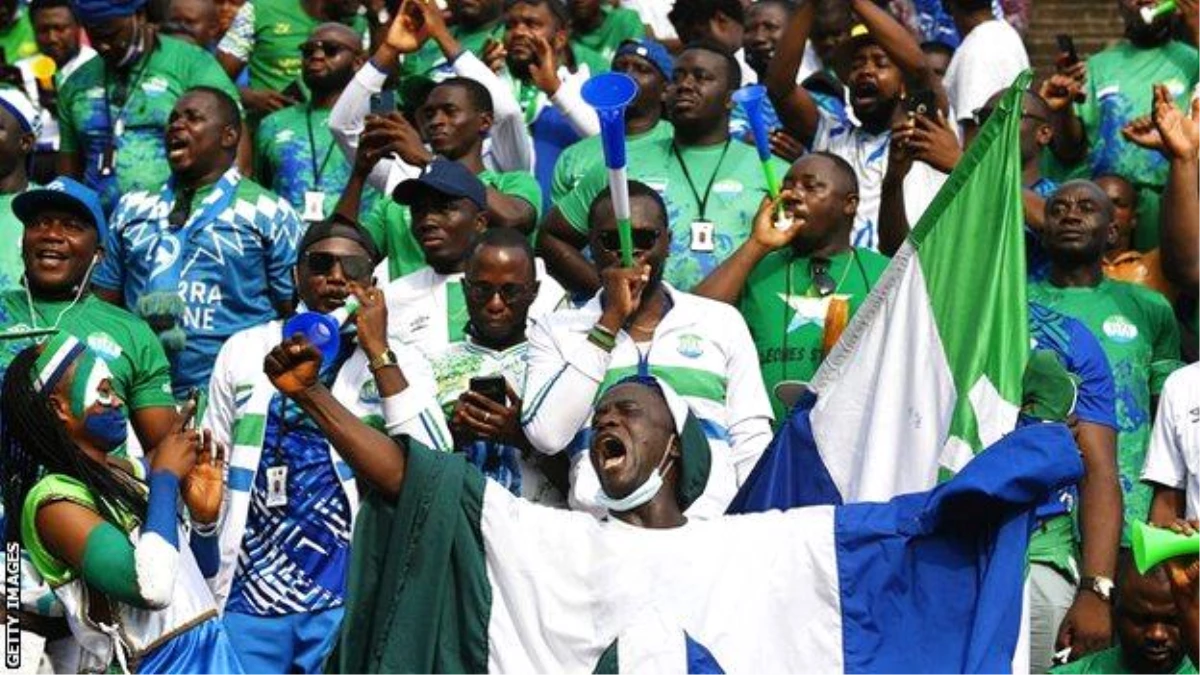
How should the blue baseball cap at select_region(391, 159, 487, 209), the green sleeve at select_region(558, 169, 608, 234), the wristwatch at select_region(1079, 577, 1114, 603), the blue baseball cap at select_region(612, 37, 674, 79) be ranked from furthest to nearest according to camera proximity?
the blue baseball cap at select_region(612, 37, 674, 79) < the green sleeve at select_region(558, 169, 608, 234) < the blue baseball cap at select_region(391, 159, 487, 209) < the wristwatch at select_region(1079, 577, 1114, 603)

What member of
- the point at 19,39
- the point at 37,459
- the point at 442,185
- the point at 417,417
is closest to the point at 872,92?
the point at 442,185

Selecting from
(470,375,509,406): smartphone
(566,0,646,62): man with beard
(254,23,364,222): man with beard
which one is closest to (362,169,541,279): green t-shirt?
(254,23,364,222): man with beard

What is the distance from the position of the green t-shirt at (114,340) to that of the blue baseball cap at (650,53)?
115 inches

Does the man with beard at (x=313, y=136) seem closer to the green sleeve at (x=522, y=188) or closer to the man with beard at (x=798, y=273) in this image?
the green sleeve at (x=522, y=188)

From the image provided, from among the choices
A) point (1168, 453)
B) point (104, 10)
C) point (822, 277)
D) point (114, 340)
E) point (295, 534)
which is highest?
point (104, 10)

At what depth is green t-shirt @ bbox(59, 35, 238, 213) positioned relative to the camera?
46.1 feet

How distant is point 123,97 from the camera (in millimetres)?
14227

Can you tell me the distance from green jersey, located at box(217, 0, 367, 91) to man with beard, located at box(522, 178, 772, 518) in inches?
198

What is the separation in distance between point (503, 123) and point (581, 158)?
0.46 metres

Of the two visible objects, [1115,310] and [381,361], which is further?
[1115,310]

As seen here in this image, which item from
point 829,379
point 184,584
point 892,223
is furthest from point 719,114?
point 184,584

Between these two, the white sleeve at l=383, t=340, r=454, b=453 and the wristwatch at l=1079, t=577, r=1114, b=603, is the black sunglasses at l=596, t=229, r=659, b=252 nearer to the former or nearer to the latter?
the white sleeve at l=383, t=340, r=454, b=453

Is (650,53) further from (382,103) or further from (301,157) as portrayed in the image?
(301,157)

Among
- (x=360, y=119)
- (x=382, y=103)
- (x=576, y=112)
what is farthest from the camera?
(x=576, y=112)
